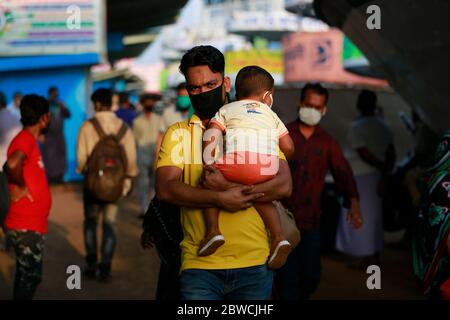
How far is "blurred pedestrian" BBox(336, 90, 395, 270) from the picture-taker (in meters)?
7.87

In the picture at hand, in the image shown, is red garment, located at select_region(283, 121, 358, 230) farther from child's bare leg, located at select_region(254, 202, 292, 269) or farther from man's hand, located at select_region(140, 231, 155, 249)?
child's bare leg, located at select_region(254, 202, 292, 269)

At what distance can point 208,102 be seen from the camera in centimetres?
333

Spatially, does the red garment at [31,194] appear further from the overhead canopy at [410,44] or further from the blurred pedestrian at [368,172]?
the blurred pedestrian at [368,172]

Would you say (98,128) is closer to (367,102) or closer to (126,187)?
(126,187)

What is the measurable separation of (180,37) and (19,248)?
80.8 meters

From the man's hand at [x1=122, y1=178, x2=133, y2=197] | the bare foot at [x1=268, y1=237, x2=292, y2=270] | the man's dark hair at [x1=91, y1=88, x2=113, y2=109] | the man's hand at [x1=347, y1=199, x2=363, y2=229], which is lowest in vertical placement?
the man's hand at [x1=122, y1=178, x2=133, y2=197]

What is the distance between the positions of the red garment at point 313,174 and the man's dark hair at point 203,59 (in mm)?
2177

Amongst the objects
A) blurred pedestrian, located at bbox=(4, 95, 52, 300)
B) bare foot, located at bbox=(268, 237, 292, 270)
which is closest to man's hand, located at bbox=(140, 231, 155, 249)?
bare foot, located at bbox=(268, 237, 292, 270)

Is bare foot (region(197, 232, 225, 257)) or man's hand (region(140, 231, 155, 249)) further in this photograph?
man's hand (region(140, 231, 155, 249))

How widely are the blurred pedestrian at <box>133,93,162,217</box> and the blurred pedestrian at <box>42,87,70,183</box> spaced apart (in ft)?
13.6

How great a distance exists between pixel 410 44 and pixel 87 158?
129 inches

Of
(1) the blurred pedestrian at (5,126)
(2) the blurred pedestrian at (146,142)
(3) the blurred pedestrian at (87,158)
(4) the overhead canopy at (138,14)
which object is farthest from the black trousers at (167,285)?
(4) the overhead canopy at (138,14)

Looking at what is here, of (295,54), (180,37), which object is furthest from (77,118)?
(180,37)

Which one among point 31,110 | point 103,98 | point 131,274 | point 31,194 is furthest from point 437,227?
point 131,274
